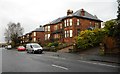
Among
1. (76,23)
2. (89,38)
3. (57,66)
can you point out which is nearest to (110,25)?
(89,38)

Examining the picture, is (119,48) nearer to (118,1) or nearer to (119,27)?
(119,27)

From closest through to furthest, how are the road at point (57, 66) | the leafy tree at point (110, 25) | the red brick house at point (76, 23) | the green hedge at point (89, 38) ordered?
the road at point (57, 66) < the leafy tree at point (110, 25) < the green hedge at point (89, 38) < the red brick house at point (76, 23)

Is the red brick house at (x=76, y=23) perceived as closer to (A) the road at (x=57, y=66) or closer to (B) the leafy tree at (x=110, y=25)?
(B) the leafy tree at (x=110, y=25)

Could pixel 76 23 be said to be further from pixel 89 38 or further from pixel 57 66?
pixel 57 66

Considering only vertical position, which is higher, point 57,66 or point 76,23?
point 76,23

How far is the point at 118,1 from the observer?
2322 cm

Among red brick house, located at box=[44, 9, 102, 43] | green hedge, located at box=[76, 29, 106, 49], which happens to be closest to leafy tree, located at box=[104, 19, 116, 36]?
green hedge, located at box=[76, 29, 106, 49]

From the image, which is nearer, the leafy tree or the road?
the road

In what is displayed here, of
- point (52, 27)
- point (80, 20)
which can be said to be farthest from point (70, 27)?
point (52, 27)

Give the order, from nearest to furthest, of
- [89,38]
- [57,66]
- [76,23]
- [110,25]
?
[57,66] < [110,25] < [89,38] < [76,23]

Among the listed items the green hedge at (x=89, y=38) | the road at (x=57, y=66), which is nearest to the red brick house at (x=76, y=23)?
the green hedge at (x=89, y=38)

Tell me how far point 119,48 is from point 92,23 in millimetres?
39261

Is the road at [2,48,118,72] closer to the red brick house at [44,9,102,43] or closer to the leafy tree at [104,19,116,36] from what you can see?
the leafy tree at [104,19,116,36]

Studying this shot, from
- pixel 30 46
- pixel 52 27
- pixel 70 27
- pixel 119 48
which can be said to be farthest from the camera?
pixel 52 27
